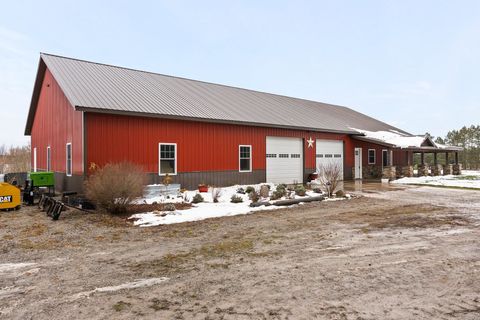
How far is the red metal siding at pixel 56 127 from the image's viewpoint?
13555mm

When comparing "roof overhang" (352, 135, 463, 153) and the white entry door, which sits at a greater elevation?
"roof overhang" (352, 135, 463, 153)

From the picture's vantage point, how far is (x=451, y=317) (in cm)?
336

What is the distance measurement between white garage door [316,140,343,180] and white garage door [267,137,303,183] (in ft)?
6.06

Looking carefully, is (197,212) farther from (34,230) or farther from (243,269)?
(243,269)

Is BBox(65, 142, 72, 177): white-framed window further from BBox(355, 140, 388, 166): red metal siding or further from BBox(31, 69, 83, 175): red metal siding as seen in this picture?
BBox(355, 140, 388, 166): red metal siding

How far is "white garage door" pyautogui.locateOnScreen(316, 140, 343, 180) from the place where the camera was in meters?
21.8

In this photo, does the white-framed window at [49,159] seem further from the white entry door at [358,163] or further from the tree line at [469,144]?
the tree line at [469,144]

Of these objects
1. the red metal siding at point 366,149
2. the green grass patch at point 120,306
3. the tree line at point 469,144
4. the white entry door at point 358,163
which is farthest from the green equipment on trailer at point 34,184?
the tree line at point 469,144

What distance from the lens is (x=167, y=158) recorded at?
14.9 metres

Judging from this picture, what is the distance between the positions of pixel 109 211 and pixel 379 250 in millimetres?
7870

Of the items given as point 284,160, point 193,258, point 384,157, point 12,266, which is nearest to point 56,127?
point 284,160

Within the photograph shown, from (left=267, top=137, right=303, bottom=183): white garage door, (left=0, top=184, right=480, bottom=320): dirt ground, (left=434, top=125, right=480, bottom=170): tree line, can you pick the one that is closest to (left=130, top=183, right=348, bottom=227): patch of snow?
(left=0, top=184, right=480, bottom=320): dirt ground

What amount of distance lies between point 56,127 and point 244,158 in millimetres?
10068

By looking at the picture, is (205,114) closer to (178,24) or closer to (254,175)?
(254,175)
